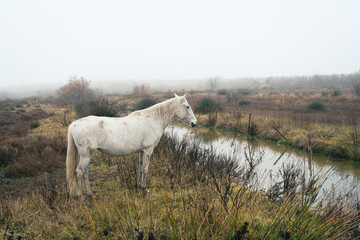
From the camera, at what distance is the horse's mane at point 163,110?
4.31 meters

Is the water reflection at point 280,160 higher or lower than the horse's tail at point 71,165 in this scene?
lower

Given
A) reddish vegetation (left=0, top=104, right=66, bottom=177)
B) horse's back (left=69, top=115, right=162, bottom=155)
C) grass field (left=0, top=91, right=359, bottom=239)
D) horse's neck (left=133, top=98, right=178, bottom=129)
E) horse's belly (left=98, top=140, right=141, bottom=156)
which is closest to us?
grass field (left=0, top=91, right=359, bottom=239)

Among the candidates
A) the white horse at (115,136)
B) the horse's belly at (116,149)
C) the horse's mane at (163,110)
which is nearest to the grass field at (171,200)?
the white horse at (115,136)

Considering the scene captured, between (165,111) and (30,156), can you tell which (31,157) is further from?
(165,111)

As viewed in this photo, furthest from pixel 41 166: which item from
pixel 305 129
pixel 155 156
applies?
pixel 305 129

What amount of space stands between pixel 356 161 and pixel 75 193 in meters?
9.53

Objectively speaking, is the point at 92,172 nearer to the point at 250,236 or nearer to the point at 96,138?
the point at 96,138

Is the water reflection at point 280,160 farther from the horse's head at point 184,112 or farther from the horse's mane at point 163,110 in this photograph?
the horse's mane at point 163,110

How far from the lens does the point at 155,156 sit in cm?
682

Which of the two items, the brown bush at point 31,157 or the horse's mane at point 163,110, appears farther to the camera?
the brown bush at point 31,157

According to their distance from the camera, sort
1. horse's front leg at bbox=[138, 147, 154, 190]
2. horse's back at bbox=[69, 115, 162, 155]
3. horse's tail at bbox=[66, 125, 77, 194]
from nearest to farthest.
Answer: horse's back at bbox=[69, 115, 162, 155], horse's tail at bbox=[66, 125, 77, 194], horse's front leg at bbox=[138, 147, 154, 190]

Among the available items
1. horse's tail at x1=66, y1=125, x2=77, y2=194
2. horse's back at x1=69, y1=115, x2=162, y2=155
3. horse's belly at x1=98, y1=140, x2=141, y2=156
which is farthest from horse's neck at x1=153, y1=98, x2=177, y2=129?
horse's tail at x1=66, y1=125, x2=77, y2=194

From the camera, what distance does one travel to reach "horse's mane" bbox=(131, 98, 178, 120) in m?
4.31

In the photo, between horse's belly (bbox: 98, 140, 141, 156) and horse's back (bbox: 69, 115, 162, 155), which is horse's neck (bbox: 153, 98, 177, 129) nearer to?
horse's back (bbox: 69, 115, 162, 155)
